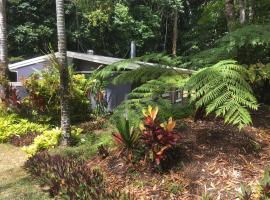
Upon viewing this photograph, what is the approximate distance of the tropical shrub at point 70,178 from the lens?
490 cm

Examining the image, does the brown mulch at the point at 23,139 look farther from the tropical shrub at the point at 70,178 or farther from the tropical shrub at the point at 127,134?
the tropical shrub at the point at 127,134

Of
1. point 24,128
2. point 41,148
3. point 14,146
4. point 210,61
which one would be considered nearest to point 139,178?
point 210,61

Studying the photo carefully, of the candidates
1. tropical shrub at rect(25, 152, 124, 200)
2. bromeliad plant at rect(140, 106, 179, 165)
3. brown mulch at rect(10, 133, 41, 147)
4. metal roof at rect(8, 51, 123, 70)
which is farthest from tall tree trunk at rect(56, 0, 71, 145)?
metal roof at rect(8, 51, 123, 70)

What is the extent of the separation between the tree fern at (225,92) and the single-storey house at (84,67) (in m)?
6.92

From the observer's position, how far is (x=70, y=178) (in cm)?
545

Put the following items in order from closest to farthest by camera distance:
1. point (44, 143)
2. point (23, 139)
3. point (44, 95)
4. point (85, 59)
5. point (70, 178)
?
point (70, 178), point (44, 143), point (23, 139), point (44, 95), point (85, 59)

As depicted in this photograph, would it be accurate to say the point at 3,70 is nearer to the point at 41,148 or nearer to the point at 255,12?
the point at 41,148

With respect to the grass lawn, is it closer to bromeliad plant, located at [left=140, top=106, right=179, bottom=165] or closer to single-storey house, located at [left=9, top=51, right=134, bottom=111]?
bromeliad plant, located at [left=140, top=106, right=179, bottom=165]

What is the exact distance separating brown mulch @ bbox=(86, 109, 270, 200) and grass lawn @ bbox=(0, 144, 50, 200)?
1.06 metres

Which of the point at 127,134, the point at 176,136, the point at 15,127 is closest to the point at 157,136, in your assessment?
the point at 176,136

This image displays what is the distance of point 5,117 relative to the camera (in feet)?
39.8

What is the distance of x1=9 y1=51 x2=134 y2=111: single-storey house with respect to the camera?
1476 centimetres

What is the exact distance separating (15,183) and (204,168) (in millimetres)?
3415

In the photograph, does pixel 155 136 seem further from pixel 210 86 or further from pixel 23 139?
pixel 23 139
